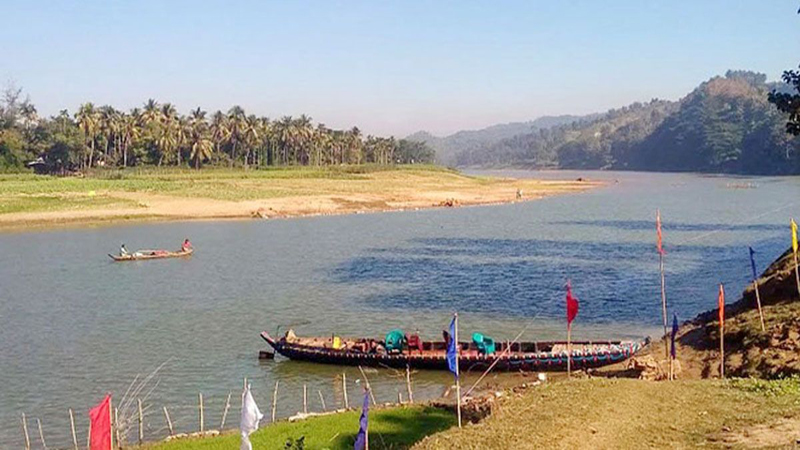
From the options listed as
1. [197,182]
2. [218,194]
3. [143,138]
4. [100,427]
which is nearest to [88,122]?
[143,138]

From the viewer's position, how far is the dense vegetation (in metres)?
125

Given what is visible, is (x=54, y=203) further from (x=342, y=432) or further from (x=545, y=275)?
(x=342, y=432)

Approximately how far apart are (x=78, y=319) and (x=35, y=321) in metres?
2.01

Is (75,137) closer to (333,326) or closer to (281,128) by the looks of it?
(281,128)

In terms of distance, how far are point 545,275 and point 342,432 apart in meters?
30.9

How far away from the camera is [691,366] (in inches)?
1091

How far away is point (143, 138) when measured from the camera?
13350 centimetres

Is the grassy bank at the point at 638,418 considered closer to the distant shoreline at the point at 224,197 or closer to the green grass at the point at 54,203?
the distant shoreline at the point at 224,197

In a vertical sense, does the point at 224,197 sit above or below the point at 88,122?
below

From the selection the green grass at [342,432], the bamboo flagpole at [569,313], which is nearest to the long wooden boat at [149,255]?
the bamboo flagpole at [569,313]

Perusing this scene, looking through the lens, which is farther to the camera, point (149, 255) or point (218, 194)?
point (218, 194)

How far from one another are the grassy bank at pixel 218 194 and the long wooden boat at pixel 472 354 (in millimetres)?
58306

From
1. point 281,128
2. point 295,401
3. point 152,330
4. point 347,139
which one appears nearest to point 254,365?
point 295,401

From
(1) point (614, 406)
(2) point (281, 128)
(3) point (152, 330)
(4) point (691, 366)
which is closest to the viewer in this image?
(1) point (614, 406)
